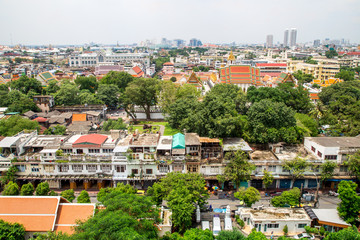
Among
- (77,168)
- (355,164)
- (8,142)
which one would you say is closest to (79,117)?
(8,142)

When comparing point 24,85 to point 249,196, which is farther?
point 24,85

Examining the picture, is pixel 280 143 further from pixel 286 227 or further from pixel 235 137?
pixel 286 227

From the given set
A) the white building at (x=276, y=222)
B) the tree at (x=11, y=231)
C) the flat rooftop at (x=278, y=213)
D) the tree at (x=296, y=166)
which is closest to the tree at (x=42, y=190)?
the tree at (x=11, y=231)

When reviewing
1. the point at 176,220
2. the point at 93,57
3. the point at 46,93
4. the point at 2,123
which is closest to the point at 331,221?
the point at 176,220

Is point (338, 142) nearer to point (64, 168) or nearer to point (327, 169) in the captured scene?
point (327, 169)

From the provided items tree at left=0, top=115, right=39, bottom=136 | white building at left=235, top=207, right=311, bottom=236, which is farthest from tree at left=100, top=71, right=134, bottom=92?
white building at left=235, top=207, right=311, bottom=236
